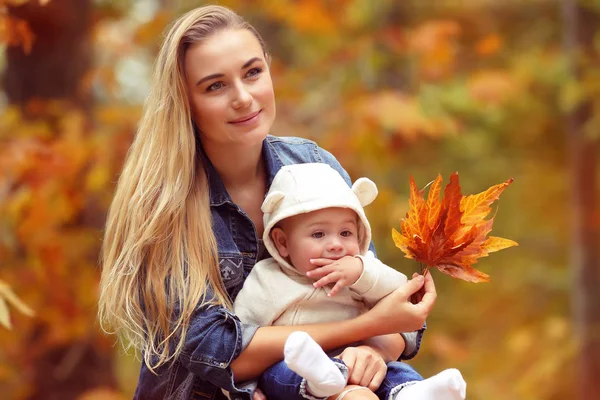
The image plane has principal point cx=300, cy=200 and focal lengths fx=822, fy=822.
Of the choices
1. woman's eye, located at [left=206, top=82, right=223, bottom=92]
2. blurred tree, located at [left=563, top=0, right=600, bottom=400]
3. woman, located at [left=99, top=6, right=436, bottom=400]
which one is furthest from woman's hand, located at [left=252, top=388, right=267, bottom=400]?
blurred tree, located at [left=563, top=0, right=600, bottom=400]

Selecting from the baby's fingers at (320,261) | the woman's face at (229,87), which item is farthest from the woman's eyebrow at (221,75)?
the baby's fingers at (320,261)

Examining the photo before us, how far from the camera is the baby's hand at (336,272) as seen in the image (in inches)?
84.1

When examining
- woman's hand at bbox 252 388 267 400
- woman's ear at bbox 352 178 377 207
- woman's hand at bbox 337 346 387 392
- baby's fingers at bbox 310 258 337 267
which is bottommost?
woman's hand at bbox 252 388 267 400

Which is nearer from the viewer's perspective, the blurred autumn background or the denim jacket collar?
the denim jacket collar

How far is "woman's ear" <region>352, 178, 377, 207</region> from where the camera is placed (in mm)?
2322

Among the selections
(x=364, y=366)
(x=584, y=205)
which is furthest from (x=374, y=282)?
(x=584, y=205)

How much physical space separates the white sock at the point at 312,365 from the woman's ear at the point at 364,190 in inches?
20.6

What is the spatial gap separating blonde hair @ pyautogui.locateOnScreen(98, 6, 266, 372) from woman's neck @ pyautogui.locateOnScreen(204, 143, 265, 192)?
64mm

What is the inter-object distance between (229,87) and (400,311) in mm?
788

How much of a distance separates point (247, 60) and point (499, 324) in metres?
7.12

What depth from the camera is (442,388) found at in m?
1.99

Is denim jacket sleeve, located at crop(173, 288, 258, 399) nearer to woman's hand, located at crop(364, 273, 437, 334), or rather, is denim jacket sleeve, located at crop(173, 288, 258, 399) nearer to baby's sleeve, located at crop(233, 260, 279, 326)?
baby's sleeve, located at crop(233, 260, 279, 326)

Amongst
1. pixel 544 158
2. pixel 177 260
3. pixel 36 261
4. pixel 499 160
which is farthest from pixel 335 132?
pixel 544 158

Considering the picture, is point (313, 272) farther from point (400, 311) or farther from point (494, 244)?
point (494, 244)
